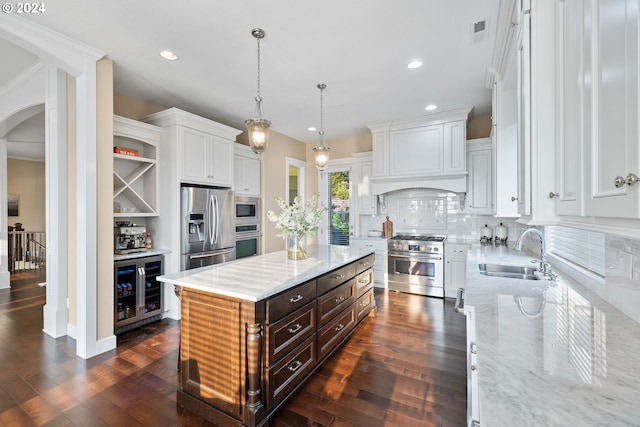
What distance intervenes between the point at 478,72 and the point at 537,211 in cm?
258

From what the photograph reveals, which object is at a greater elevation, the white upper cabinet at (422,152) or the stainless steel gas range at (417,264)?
the white upper cabinet at (422,152)

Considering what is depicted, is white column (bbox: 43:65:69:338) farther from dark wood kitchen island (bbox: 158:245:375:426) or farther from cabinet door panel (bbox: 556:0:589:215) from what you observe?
cabinet door panel (bbox: 556:0:589:215)

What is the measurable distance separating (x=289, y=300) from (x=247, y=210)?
3.04 m

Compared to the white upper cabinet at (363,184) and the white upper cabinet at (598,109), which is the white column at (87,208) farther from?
the white upper cabinet at (363,184)

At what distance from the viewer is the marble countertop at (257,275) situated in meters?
1.76

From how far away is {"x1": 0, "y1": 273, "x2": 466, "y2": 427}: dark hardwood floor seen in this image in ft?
6.24

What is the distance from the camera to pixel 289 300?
1954 mm

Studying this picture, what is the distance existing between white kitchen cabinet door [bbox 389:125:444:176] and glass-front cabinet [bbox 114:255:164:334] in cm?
388

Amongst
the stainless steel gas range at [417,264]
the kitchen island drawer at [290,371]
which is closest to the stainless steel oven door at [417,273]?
the stainless steel gas range at [417,264]

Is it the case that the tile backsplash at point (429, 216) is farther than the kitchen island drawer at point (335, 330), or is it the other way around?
the tile backsplash at point (429, 216)

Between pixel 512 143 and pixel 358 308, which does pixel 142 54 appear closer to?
pixel 358 308

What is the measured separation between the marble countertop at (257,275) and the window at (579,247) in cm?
168

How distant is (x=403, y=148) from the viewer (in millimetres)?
4781

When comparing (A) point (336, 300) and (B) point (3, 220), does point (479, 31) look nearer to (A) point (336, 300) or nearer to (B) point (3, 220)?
(A) point (336, 300)
